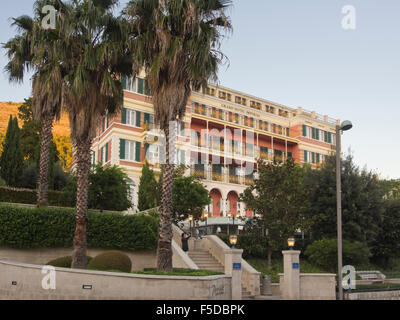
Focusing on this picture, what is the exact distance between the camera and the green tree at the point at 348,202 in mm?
27344

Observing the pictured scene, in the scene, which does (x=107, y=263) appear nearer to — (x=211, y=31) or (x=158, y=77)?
(x=158, y=77)

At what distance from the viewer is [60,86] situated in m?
19.5

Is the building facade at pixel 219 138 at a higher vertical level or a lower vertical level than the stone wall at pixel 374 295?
higher

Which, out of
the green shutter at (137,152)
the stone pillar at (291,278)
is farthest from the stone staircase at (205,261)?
the green shutter at (137,152)

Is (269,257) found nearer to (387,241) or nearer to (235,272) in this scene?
(235,272)

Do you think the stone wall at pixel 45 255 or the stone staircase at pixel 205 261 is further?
the stone staircase at pixel 205 261

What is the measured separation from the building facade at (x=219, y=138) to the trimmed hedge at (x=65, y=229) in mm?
11525

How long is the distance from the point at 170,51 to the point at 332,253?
13.7 m

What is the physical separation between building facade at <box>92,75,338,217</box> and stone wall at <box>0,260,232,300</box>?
1924 cm

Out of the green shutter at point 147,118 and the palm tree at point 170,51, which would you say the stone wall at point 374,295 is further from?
the green shutter at point 147,118

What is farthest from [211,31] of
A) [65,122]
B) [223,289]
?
[65,122]

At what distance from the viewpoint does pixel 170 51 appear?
17406mm

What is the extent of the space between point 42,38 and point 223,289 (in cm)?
1294

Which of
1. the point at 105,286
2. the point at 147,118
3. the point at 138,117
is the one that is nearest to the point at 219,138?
the point at 147,118
